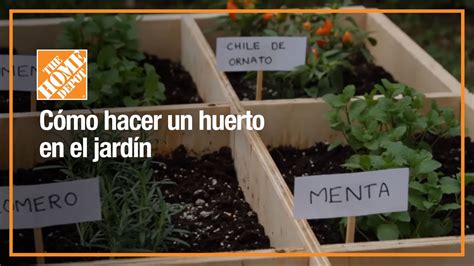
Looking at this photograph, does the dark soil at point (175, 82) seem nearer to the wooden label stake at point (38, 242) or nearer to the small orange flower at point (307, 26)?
the small orange flower at point (307, 26)

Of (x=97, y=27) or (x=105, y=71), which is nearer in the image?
(x=105, y=71)

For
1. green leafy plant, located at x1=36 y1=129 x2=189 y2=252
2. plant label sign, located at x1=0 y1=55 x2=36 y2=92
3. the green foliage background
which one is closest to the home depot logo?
plant label sign, located at x1=0 y1=55 x2=36 y2=92

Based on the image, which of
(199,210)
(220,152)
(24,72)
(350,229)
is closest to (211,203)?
(199,210)

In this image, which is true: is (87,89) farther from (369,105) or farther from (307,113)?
(369,105)

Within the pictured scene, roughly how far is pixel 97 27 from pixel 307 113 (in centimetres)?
67

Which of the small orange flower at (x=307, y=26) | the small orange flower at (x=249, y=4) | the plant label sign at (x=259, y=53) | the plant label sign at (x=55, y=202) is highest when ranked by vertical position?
the small orange flower at (x=249, y=4)

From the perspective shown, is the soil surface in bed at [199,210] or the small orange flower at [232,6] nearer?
the soil surface in bed at [199,210]

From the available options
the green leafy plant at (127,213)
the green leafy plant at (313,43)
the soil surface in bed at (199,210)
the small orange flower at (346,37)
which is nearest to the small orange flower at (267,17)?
the green leafy plant at (313,43)

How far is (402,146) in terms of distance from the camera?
5.67 ft

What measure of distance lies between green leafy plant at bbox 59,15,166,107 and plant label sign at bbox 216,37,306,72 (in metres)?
0.18

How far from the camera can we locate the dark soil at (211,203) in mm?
1723

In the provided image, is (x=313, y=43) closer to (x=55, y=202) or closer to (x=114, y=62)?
(x=114, y=62)

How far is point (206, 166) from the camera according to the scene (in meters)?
2.00

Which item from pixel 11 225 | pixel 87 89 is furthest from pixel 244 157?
pixel 11 225
